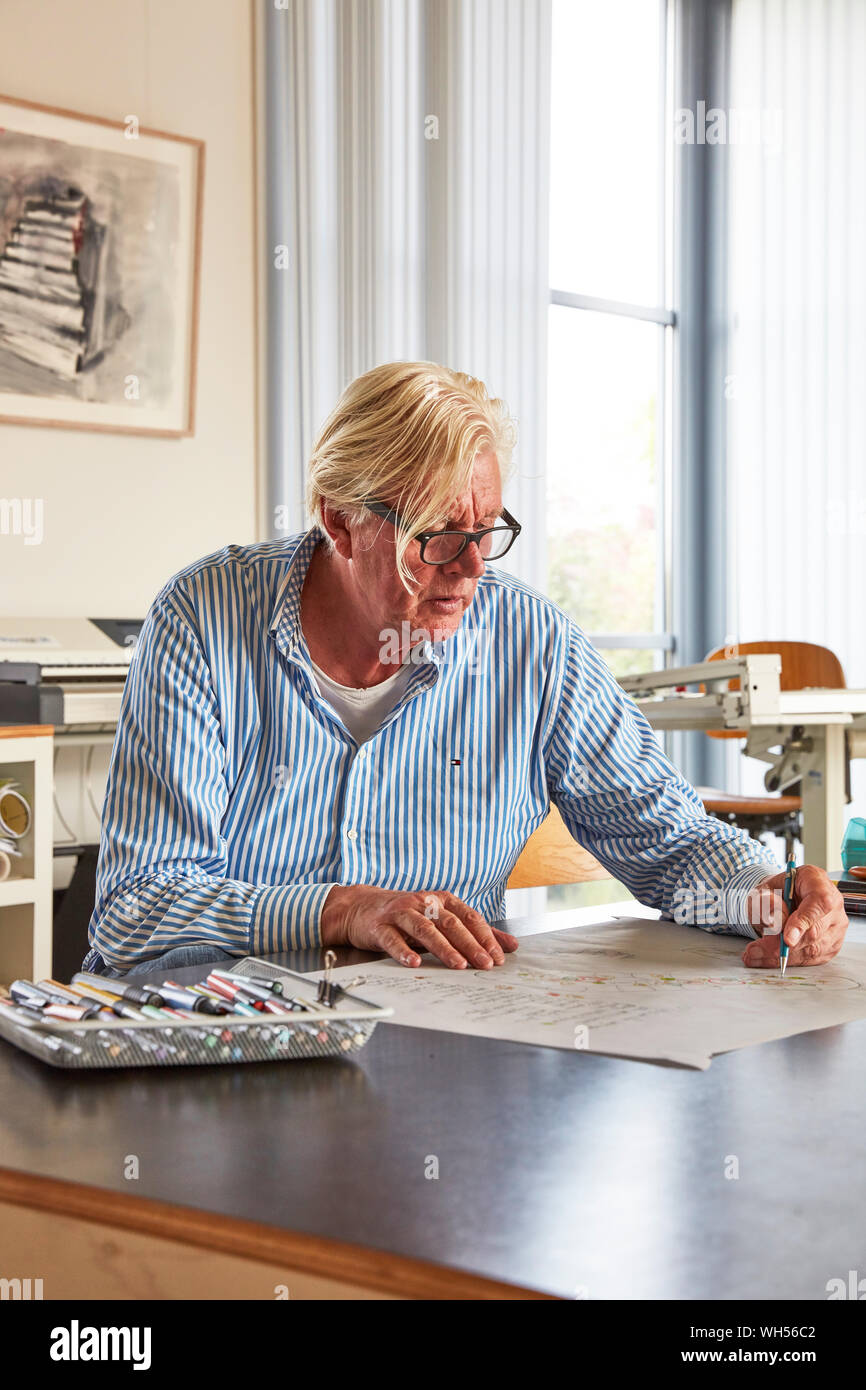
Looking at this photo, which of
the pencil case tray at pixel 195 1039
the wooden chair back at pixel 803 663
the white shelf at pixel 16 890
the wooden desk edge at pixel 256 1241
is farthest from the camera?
the wooden chair back at pixel 803 663

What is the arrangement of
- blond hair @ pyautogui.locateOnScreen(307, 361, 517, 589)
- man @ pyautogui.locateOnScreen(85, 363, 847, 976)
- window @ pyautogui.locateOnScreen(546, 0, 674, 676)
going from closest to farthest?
1. man @ pyautogui.locateOnScreen(85, 363, 847, 976)
2. blond hair @ pyautogui.locateOnScreen(307, 361, 517, 589)
3. window @ pyautogui.locateOnScreen(546, 0, 674, 676)

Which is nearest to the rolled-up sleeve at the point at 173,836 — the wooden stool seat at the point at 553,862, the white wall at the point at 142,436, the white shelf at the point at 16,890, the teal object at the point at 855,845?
the wooden stool seat at the point at 553,862

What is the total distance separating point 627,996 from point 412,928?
7.7 inches

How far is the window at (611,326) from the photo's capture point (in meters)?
4.64

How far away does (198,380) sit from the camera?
11.9ft

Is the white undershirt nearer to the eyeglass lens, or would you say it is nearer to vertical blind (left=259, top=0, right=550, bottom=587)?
the eyeglass lens

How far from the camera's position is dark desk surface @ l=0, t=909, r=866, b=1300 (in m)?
0.55

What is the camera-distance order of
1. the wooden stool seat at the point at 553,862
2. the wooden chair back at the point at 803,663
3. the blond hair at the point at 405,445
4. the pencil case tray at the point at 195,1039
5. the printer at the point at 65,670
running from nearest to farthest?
the pencil case tray at the point at 195,1039
the blond hair at the point at 405,445
the wooden stool seat at the point at 553,862
the printer at the point at 65,670
the wooden chair back at the point at 803,663

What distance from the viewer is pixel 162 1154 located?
65 centimetres

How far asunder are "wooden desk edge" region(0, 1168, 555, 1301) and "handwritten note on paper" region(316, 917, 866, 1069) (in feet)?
1.02

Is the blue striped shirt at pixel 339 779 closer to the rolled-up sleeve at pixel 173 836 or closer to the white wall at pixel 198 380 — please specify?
the rolled-up sleeve at pixel 173 836

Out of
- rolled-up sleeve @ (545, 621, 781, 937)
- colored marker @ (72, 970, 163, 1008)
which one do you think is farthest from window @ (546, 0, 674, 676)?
colored marker @ (72, 970, 163, 1008)

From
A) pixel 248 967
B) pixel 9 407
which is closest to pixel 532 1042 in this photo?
pixel 248 967

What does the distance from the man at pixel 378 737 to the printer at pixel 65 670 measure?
4.73ft
